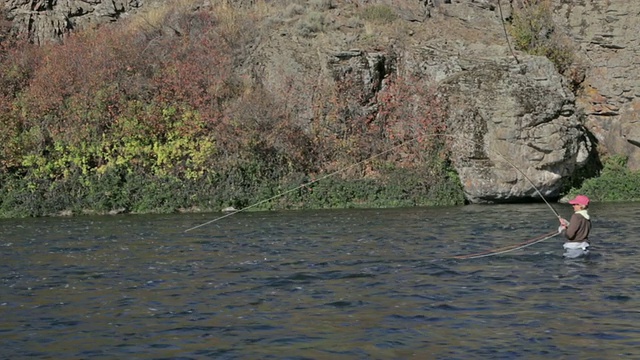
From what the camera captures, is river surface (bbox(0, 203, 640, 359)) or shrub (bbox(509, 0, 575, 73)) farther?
shrub (bbox(509, 0, 575, 73))

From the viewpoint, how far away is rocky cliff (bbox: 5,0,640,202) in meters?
32.3

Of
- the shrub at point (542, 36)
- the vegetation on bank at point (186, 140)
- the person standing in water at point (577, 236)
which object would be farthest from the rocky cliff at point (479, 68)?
the person standing in water at point (577, 236)

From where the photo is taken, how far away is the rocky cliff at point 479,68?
32312mm

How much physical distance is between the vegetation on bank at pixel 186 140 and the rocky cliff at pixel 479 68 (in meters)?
0.99

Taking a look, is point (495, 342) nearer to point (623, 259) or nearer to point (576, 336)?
point (576, 336)

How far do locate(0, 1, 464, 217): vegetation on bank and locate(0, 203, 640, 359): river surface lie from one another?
7835mm

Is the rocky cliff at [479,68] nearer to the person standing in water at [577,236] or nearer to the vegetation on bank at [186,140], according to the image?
the vegetation on bank at [186,140]

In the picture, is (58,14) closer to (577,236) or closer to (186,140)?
(186,140)

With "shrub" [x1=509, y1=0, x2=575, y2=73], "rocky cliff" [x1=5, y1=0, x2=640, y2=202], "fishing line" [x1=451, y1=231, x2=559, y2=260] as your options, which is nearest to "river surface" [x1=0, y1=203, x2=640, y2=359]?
"fishing line" [x1=451, y1=231, x2=559, y2=260]

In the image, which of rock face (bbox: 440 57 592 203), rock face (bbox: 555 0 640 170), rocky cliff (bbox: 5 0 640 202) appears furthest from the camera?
rock face (bbox: 555 0 640 170)

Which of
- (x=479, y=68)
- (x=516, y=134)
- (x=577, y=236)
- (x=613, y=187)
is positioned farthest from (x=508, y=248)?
(x=479, y=68)

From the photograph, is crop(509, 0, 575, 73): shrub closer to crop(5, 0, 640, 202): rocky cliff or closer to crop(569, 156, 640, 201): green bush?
crop(5, 0, 640, 202): rocky cliff

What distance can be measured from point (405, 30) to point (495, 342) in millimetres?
28746

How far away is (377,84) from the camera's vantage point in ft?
118
